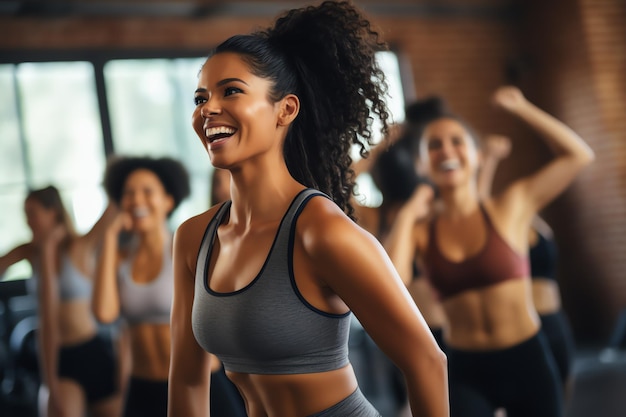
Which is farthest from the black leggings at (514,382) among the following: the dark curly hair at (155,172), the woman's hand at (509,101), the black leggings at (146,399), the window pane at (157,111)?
the window pane at (157,111)

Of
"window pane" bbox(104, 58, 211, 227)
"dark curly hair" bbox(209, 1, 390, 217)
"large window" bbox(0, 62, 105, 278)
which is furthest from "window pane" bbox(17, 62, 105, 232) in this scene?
"dark curly hair" bbox(209, 1, 390, 217)

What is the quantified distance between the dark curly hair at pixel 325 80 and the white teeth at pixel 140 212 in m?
1.74

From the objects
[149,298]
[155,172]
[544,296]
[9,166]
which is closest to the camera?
[149,298]

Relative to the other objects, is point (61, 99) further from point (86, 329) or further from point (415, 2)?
point (415, 2)

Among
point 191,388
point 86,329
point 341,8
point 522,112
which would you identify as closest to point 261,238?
point 191,388

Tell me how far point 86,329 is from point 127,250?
860mm

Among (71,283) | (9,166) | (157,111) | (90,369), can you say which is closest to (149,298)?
(90,369)

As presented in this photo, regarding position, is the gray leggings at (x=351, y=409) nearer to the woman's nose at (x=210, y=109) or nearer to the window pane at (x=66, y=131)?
the woman's nose at (x=210, y=109)

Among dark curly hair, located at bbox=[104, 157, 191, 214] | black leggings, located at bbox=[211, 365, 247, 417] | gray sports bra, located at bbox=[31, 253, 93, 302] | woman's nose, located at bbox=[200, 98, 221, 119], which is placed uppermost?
woman's nose, located at bbox=[200, 98, 221, 119]

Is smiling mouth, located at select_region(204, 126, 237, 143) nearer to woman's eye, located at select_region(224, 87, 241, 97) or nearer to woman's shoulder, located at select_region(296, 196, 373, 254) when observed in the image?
woman's eye, located at select_region(224, 87, 241, 97)

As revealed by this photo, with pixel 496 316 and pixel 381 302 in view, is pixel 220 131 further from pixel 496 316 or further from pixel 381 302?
pixel 496 316

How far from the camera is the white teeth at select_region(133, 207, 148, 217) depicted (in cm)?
315

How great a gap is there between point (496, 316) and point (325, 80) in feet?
4.62

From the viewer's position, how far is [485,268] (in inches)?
104
